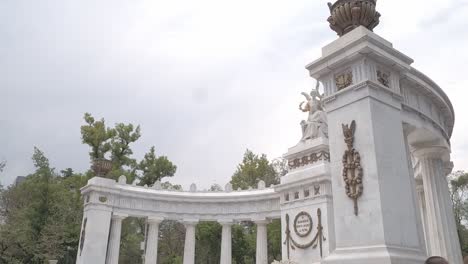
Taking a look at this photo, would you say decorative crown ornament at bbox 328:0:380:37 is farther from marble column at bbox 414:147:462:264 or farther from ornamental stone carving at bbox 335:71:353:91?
marble column at bbox 414:147:462:264

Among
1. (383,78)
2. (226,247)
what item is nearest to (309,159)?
(226,247)

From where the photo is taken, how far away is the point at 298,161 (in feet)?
95.4

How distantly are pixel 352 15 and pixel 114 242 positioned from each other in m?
26.4

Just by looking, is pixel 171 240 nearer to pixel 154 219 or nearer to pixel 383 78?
pixel 154 219

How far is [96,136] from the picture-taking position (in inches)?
2023

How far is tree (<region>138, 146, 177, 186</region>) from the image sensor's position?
5653cm

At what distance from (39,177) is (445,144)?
43185mm

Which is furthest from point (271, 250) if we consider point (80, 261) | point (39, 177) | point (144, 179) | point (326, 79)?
point (326, 79)

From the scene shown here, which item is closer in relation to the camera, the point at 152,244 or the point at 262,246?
the point at 152,244

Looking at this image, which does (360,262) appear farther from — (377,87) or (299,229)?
(299,229)

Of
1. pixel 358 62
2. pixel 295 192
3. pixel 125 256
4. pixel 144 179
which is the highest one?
pixel 144 179

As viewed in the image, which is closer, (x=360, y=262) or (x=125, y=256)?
(x=360, y=262)

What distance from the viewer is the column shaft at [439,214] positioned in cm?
1690

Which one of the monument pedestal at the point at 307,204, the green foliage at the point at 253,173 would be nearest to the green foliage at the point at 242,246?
the green foliage at the point at 253,173
